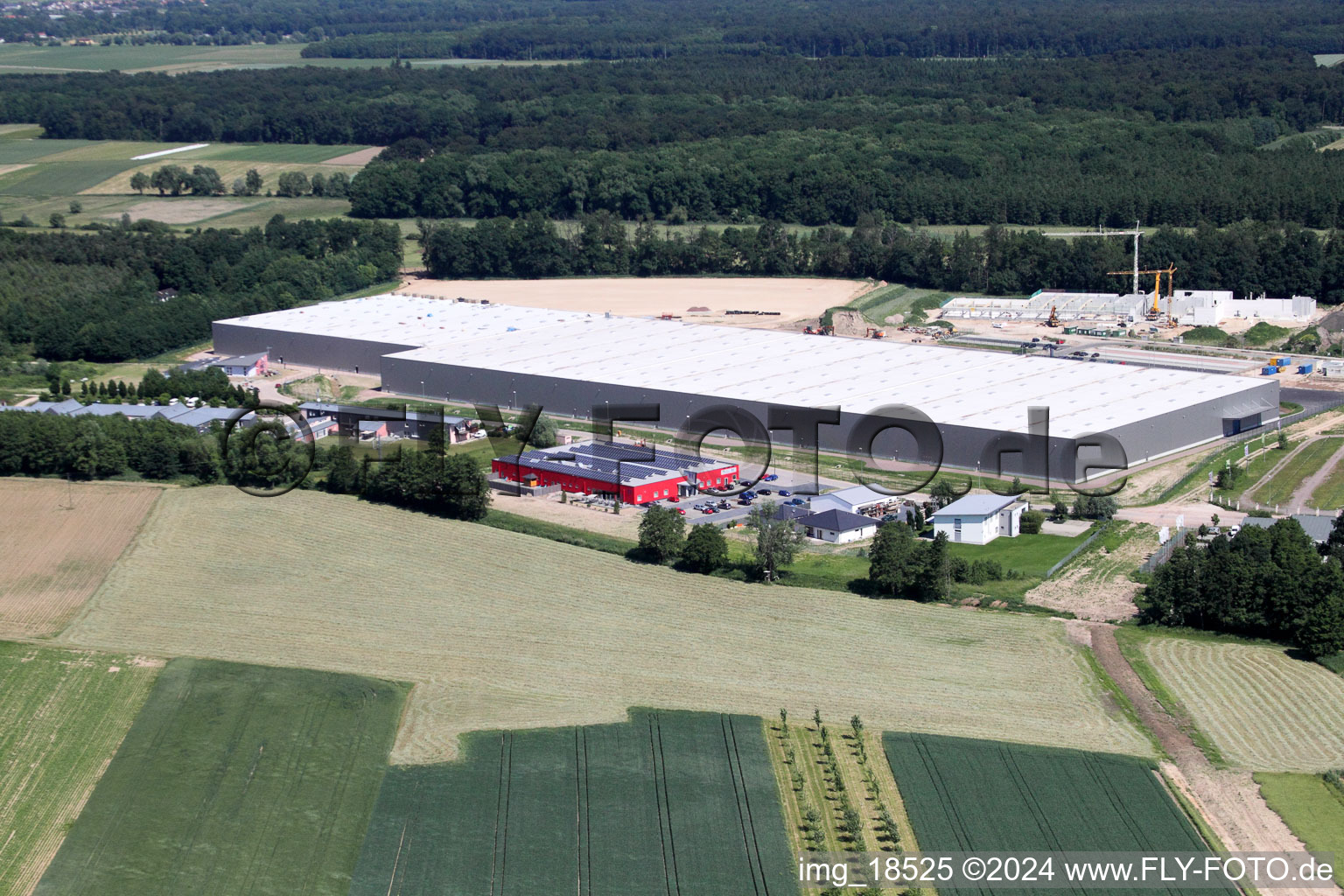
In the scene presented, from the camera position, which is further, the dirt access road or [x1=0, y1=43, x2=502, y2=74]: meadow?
[x1=0, y1=43, x2=502, y2=74]: meadow

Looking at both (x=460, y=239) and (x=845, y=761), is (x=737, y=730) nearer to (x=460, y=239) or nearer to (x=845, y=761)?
(x=845, y=761)

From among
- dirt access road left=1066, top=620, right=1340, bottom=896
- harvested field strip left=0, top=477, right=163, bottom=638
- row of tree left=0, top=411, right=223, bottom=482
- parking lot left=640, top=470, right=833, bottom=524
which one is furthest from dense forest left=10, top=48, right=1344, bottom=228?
dirt access road left=1066, top=620, right=1340, bottom=896

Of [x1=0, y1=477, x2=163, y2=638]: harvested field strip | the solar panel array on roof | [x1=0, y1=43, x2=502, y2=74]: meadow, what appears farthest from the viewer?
[x1=0, y1=43, x2=502, y2=74]: meadow

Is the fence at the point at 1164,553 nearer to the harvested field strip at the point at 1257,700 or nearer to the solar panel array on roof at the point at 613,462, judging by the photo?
the harvested field strip at the point at 1257,700

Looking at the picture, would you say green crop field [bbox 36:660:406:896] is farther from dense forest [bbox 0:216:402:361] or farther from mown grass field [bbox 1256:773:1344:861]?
dense forest [bbox 0:216:402:361]

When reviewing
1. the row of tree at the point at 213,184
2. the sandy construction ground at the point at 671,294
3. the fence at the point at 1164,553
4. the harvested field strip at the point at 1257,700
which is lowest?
the harvested field strip at the point at 1257,700

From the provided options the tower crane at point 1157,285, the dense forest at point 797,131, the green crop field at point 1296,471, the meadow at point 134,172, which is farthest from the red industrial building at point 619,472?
the meadow at point 134,172
